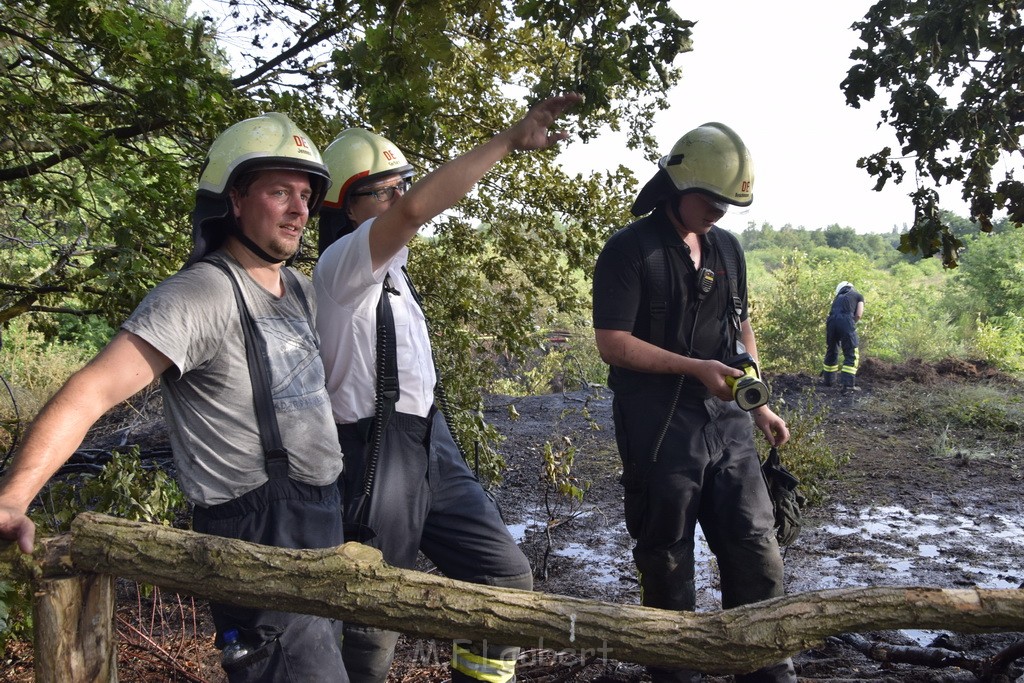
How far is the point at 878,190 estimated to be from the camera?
3.86 metres

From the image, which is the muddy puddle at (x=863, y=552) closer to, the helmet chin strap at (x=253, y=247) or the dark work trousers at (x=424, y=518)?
the dark work trousers at (x=424, y=518)

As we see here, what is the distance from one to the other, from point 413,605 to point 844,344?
13.2 meters

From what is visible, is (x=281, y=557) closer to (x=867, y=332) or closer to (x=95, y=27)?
(x=95, y=27)

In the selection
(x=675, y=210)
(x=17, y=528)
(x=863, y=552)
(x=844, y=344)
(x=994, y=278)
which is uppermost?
(x=994, y=278)

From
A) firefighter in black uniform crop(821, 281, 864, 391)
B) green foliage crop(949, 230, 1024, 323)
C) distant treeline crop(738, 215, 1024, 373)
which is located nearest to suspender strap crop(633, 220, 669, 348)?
firefighter in black uniform crop(821, 281, 864, 391)

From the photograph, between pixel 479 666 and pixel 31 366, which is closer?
pixel 479 666

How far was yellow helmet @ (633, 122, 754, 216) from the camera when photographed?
10.8 feet

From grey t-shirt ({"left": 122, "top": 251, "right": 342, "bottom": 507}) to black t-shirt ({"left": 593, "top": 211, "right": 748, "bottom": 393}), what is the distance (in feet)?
4.28

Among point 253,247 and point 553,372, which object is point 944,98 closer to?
point 253,247

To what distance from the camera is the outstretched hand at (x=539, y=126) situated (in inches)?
94.3

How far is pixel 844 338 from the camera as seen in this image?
13953mm

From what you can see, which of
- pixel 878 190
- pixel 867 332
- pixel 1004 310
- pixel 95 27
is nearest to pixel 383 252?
pixel 878 190

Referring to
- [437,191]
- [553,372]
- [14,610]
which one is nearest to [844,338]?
Answer: [553,372]

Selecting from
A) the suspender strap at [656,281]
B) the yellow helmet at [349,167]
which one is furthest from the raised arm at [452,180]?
the suspender strap at [656,281]
